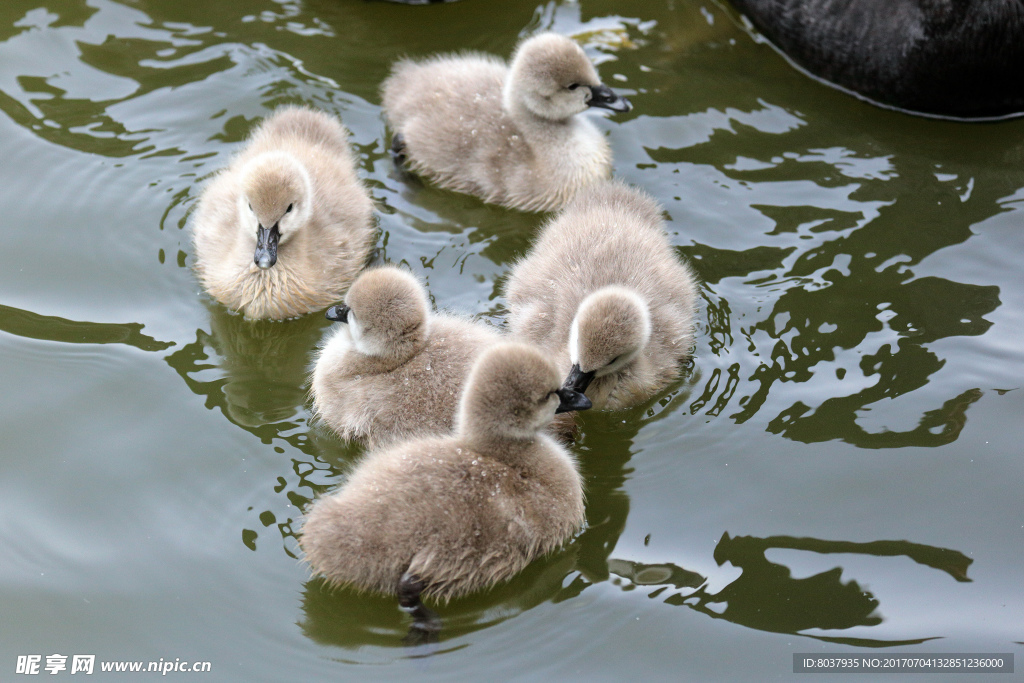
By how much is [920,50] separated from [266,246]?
3388mm

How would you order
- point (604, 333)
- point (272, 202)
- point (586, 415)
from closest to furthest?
1. point (604, 333)
2. point (586, 415)
3. point (272, 202)

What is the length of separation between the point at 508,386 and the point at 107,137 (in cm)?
293

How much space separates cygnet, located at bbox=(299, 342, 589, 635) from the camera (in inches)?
124

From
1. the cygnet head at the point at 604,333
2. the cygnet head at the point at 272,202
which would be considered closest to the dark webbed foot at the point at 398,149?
the cygnet head at the point at 272,202

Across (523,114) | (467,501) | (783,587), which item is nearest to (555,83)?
(523,114)

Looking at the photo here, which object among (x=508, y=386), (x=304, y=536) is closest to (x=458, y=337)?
(x=508, y=386)

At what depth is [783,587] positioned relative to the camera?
3.39 m

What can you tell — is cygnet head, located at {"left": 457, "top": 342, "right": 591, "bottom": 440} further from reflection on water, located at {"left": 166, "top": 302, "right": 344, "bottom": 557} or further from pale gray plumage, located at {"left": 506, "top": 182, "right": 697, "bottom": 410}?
reflection on water, located at {"left": 166, "top": 302, "right": 344, "bottom": 557}

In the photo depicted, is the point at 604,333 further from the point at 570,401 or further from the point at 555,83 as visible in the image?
the point at 555,83

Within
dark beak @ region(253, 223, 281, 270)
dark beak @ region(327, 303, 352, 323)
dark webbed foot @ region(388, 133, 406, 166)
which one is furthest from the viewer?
dark webbed foot @ region(388, 133, 406, 166)

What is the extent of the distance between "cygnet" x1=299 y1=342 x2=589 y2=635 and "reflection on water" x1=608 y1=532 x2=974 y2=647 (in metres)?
0.38

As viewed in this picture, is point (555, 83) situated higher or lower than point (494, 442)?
higher

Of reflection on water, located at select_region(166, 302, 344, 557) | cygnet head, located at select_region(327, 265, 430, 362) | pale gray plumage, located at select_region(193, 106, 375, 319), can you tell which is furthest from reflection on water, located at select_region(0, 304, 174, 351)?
cygnet head, located at select_region(327, 265, 430, 362)

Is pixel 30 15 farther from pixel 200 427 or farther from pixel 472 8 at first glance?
pixel 200 427
